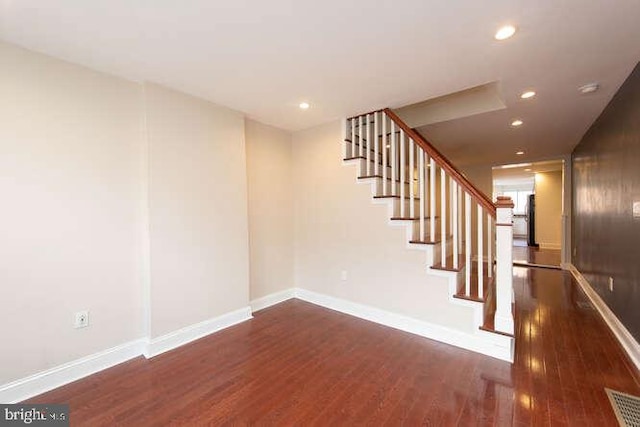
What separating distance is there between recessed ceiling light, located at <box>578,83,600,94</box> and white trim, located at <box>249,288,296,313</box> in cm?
388

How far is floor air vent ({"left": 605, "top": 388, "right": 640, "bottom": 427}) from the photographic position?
5.30 ft

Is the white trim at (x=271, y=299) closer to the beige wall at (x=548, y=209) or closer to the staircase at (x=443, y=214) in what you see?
the staircase at (x=443, y=214)

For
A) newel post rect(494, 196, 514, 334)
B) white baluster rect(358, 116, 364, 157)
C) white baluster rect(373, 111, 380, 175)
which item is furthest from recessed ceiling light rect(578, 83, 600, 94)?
white baluster rect(358, 116, 364, 157)

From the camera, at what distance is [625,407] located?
5.68ft

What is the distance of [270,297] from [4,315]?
2374 millimetres

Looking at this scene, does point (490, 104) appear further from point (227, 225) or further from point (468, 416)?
point (227, 225)

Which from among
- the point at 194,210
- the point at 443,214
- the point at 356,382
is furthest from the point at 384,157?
the point at 356,382

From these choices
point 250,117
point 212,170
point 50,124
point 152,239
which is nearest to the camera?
point 50,124

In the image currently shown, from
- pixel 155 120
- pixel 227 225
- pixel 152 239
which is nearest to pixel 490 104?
pixel 227 225

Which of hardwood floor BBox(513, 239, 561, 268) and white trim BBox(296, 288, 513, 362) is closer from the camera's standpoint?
white trim BBox(296, 288, 513, 362)

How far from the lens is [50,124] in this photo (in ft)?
6.59

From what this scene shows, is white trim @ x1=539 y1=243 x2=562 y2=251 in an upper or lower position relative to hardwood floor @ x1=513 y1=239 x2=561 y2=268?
upper

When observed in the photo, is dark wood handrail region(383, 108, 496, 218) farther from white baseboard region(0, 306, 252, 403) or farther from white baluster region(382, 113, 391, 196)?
white baseboard region(0, 306, 252, 403)

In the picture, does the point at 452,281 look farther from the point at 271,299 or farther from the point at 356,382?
the point at 271,299
